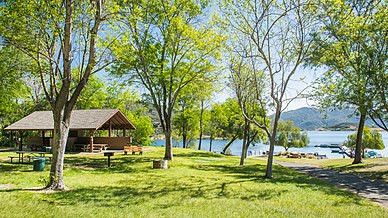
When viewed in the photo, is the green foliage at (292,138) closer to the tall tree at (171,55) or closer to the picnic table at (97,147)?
the picnic table at (97,147)

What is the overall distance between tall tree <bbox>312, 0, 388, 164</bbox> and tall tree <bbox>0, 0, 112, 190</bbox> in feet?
33.8

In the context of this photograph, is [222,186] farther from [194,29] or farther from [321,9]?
[194,29]

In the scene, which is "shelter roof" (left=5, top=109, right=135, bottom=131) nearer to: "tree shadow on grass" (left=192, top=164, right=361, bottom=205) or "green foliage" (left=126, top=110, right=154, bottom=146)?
"green foliage" (left=126, top=110, right=154, bottom=146)

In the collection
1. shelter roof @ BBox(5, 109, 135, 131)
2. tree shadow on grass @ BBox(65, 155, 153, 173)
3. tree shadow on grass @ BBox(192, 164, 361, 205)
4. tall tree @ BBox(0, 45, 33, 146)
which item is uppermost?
tall tree @ BBox(0, 45, 33, 146)

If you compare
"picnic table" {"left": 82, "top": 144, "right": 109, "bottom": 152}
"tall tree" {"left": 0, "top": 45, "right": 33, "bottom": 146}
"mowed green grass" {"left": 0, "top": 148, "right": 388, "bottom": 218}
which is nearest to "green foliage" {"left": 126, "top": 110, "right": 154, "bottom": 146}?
"tall tree" {"left": 0, "top": 45, "right": 33, "bottom": 146}

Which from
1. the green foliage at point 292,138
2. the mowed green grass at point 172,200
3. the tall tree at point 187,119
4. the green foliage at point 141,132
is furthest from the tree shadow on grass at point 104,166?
the green foliage at point 292,138

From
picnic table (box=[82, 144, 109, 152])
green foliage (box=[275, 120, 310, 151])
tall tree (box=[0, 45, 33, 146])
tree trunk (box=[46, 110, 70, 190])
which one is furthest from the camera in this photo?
green foliage (box=[275, 120, 310, 151])

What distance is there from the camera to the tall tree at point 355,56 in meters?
16.2

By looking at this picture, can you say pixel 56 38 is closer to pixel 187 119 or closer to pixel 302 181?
pixel 302 181

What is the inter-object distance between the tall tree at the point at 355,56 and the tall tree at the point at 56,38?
10314 millimetres

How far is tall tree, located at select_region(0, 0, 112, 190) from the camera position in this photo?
10406 millimetres

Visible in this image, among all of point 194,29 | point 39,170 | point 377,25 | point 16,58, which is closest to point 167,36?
point 194,29

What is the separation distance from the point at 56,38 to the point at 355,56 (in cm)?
1662

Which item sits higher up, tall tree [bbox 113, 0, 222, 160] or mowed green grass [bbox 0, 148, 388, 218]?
tall tree [bbox 113, 0, 222, 160]
